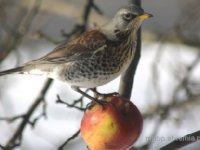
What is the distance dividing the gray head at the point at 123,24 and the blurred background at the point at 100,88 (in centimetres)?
44

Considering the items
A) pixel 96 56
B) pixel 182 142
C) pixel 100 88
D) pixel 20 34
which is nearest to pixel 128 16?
pixel 96 56

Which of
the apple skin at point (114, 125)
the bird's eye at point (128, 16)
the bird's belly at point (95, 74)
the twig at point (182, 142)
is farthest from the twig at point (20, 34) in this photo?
the twig at point (182, 142)

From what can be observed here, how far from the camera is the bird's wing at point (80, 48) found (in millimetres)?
2680

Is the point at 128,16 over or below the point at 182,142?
over

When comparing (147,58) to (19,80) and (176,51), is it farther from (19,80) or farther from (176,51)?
(19,80)

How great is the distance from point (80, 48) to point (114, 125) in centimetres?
58

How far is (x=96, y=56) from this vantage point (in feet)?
8.75

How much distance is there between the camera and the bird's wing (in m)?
2.68

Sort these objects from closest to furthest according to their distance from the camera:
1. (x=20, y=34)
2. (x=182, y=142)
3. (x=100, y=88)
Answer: (x=182, y=142)
(x=20, y=34)
(x=100, y=88)

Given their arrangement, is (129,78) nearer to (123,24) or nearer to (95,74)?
(95,74)

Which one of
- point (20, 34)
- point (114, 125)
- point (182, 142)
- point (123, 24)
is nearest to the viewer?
point (182, 142)

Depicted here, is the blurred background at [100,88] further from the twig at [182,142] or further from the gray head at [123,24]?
the twig at [182,142]

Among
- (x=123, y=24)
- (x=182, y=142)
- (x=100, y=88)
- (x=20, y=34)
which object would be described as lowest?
(x=100, y=88)

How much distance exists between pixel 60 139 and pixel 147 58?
5.50 feet
